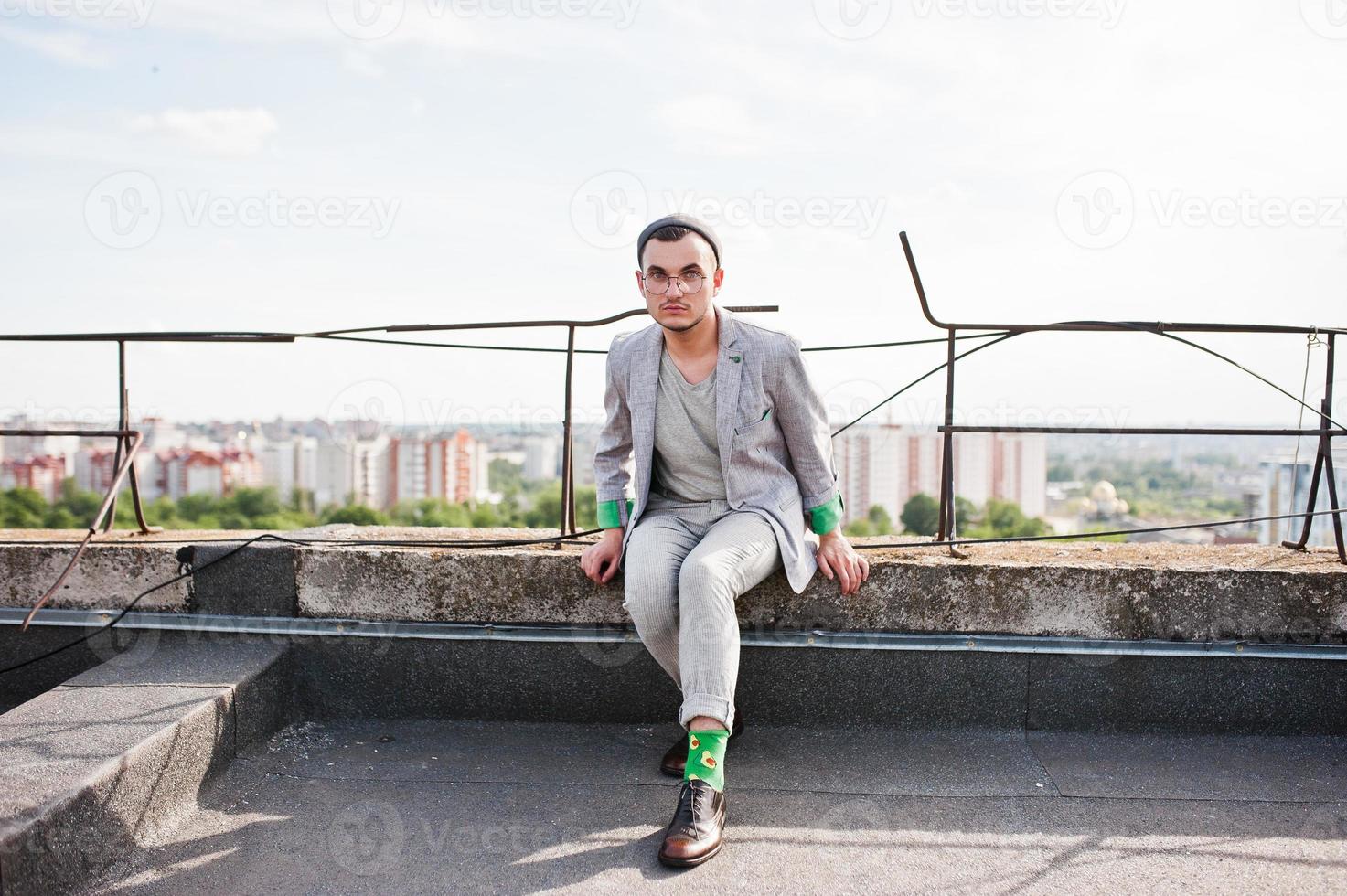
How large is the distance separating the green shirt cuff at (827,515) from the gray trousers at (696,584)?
0.19m

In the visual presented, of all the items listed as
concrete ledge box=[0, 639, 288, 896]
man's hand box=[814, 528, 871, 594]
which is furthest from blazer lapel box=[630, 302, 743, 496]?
concrete ledge box=[0, 639, 288, 896]

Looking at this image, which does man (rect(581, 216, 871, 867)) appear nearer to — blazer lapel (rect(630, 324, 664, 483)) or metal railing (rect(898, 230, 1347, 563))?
blazer lapel (rect(630, 324, 664, 483))

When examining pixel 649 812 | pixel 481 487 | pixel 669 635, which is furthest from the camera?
pixel 481 487

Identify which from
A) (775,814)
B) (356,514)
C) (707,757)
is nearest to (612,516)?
(707,757)

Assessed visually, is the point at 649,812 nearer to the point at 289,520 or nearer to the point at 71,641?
the point at 71,641

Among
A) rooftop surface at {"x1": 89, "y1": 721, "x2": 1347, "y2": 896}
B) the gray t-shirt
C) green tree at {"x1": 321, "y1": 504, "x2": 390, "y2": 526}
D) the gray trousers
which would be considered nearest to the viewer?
rooftop surface at {"x1": 89, "y1": 721, "x2": 1347, "y2": 896}

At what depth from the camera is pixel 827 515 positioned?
9.63 ft

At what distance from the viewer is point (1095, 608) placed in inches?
120

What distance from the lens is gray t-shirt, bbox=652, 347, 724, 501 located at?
2.92 m

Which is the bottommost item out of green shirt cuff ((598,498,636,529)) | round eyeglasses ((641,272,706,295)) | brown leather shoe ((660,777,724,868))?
brown leather shoe ((660,777,724,868))

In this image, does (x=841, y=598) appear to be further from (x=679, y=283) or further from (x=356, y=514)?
(x=356, y=514)

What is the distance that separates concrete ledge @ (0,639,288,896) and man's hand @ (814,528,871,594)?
1.88 metres

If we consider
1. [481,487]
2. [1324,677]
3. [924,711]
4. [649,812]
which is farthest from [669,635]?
[481,487]

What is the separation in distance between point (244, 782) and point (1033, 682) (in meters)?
2.54
